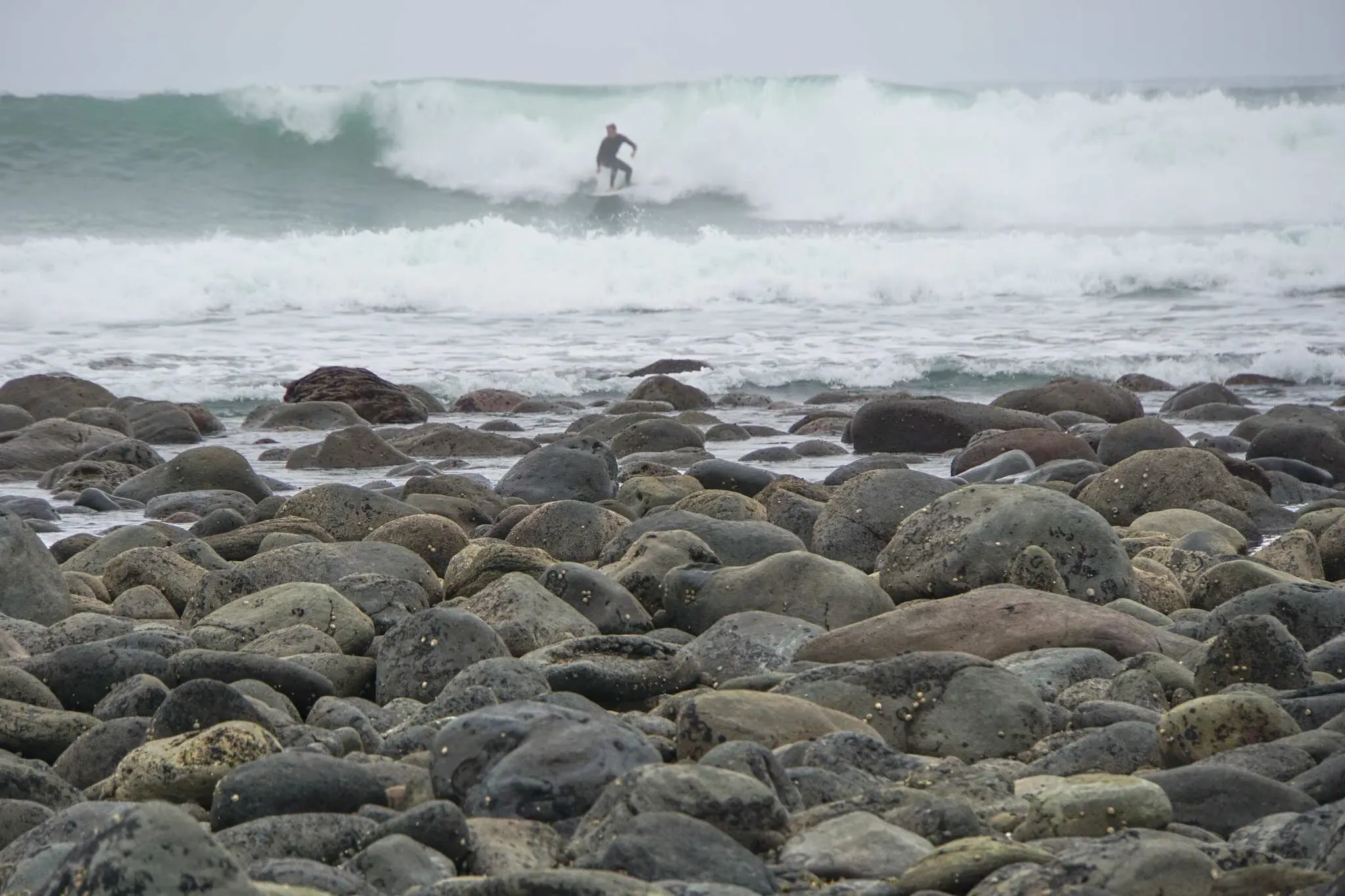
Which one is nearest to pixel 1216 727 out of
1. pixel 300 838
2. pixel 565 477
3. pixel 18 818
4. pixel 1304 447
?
pixel 300 838

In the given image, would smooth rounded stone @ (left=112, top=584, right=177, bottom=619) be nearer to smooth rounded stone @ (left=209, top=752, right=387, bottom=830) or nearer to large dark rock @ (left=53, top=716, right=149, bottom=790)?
large dark rock @ (left=53, top=716, right=149, bottom=790)

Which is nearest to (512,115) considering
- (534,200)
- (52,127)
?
(534,200)

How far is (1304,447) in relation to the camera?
8.66 metres

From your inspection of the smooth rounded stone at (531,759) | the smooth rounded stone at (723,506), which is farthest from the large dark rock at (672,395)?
the smooth rounded stone at (531,759)

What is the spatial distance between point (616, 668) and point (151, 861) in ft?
6.40

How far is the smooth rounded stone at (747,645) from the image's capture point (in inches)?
165

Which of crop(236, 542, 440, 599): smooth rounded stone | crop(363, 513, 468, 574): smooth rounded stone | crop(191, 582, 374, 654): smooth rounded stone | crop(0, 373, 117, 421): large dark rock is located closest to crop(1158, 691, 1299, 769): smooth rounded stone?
crop(191, 582, 374, 654): smooth rounded stone

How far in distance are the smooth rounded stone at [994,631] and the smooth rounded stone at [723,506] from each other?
199 centimetres

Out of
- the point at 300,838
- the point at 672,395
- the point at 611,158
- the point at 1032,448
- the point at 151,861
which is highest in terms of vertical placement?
the point at 611,158

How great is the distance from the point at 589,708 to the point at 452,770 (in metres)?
0.50

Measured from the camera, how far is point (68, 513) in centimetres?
783

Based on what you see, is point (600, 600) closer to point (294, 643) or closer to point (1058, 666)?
point (294, 643)

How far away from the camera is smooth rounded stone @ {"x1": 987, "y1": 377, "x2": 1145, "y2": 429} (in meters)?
11.4

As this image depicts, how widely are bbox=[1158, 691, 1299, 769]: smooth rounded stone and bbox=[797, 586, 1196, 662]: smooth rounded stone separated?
908 mm
